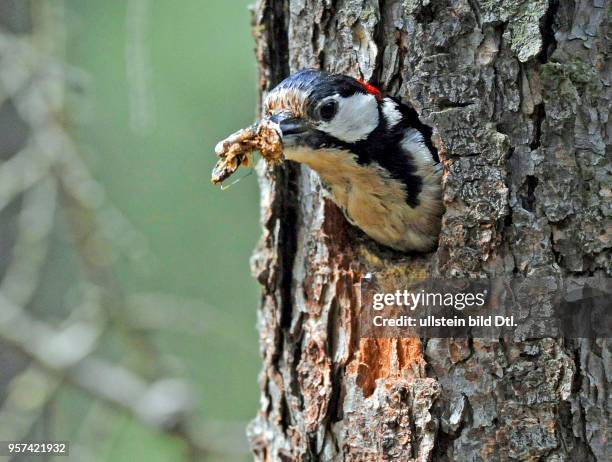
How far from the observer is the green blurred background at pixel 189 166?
5.76 metres

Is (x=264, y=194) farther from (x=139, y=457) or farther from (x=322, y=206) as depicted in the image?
(x=139, y=457)

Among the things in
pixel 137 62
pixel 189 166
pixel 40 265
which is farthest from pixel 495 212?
pixel 189 166

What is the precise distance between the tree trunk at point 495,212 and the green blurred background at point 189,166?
345 cm

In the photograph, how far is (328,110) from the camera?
2.12 m

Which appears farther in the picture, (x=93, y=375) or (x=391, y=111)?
(x=93, y=375)

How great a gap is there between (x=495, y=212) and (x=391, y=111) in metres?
0.43

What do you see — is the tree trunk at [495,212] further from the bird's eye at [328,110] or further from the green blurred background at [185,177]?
the green blurred background at [185,177]

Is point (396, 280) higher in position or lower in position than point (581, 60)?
lower

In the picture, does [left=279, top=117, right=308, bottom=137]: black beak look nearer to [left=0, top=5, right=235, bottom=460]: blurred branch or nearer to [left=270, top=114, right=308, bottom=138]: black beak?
[left=270, top=114, right=308, bottom=138]: black beak

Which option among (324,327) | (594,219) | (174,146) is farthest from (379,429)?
(174,146)

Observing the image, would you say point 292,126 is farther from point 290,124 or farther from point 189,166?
point 189,166

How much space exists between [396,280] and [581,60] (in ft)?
2.42

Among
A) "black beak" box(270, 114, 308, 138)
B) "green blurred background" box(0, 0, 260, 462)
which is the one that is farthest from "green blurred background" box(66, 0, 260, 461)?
"black beak" box(270, 114, 308, 138)

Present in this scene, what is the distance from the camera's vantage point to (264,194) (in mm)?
2504
